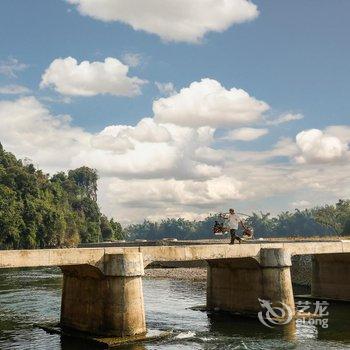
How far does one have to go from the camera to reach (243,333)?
29266 mm

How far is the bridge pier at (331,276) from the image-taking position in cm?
4144

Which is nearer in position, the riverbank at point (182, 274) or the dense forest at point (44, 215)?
the riverbank at point (182, 274)

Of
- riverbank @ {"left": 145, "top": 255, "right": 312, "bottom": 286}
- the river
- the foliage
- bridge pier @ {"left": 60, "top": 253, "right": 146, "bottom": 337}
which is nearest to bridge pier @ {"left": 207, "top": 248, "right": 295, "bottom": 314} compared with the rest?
the river

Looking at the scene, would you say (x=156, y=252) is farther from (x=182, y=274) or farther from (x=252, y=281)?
(x=182, y=274)

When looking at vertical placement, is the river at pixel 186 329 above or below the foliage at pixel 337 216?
below

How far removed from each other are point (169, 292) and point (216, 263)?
46.3ft

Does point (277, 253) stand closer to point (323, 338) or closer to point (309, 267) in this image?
point (323, 338)

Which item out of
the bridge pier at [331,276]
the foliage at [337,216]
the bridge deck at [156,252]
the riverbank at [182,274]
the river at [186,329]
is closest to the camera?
the bridge deck at [156,252]

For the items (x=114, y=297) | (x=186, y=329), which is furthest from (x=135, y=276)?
(x=186, y=329)

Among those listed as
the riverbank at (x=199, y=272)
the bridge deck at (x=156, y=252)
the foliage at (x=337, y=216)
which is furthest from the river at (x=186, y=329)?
the foliage at (x=337, y=216)

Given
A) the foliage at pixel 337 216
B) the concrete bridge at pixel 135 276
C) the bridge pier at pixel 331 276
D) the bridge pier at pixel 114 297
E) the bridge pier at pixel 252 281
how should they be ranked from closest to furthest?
1. the concrete bridge at pixel 135 276
2. the bridge pier at pixel 114 297
3. the bridge pier at pixel 252 281
4. the bridge pier at pixel 331 276
5. the foliage at pixel 337 216

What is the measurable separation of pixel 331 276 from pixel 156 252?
809 inches

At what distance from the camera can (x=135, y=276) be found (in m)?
25.8

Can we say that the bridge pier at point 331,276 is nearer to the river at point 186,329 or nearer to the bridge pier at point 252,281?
the river at point 186,329
